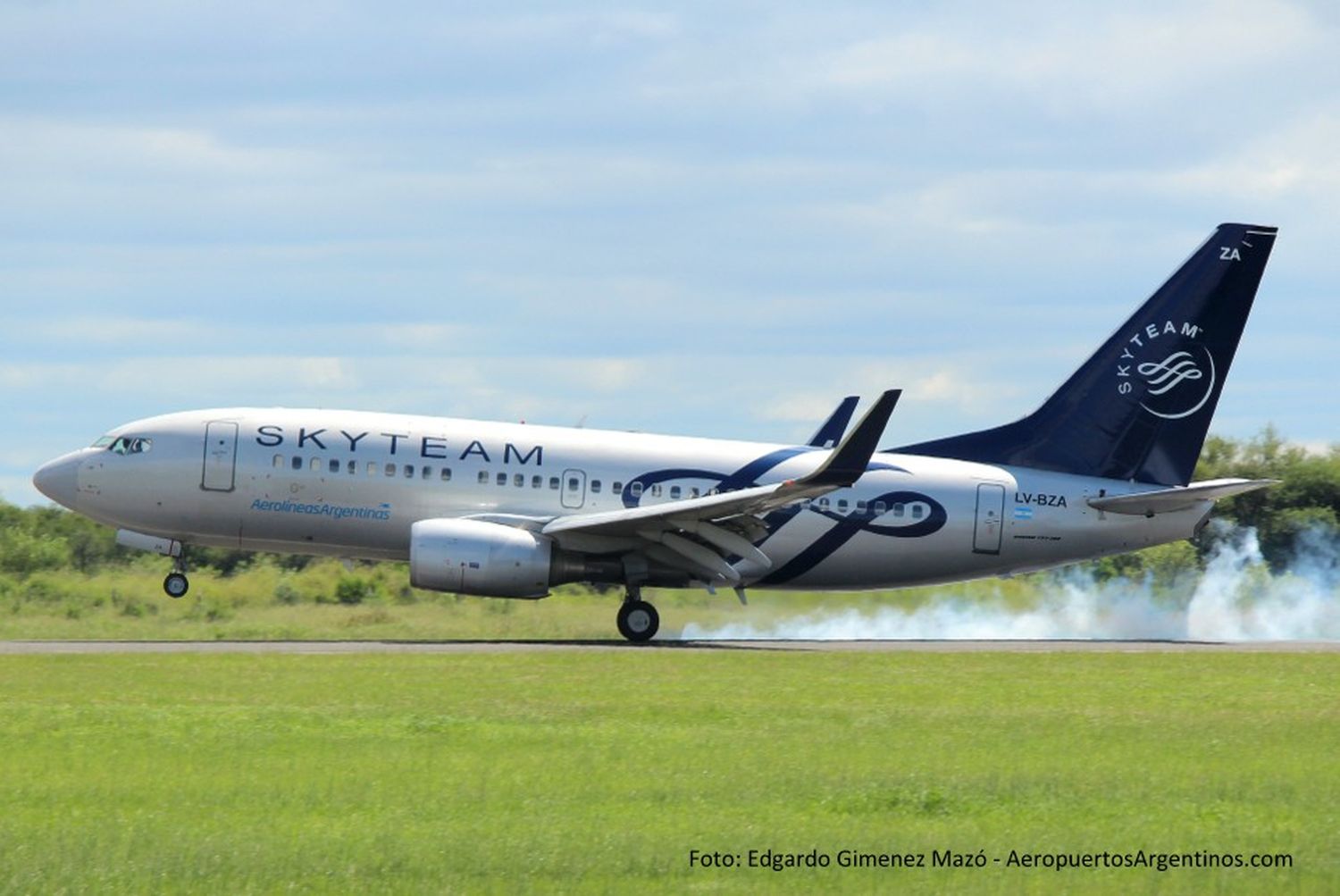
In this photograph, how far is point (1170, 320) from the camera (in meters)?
34.5

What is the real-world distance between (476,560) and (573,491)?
298cm

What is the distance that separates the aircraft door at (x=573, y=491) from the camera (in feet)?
105

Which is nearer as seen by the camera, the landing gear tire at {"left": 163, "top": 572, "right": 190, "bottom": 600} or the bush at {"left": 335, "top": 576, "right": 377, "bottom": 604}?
the landing gear tire at {"left": 163, "top": 572, "right": 190, "bottom": 600}

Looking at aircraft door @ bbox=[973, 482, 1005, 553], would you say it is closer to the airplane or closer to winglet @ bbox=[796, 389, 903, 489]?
the airplane

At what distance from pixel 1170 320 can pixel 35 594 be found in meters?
24.8

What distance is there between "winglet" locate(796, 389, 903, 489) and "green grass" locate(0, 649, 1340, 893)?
4.87 meters

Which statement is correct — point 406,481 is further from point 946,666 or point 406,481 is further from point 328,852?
point 328,852

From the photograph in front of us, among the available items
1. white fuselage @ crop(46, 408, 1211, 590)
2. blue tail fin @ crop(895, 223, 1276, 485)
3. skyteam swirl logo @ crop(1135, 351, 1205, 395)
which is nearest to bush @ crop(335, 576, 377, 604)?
white fuselage @ crop(46, 408, 1211, 590)

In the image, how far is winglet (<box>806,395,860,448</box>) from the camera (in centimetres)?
3516

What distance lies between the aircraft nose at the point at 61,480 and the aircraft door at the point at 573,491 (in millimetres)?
8798

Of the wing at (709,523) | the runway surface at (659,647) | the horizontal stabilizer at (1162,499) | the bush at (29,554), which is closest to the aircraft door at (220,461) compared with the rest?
the runway surface at (659,647)

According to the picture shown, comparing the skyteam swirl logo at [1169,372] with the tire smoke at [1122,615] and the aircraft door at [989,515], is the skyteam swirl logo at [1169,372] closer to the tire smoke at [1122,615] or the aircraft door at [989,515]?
the aircraft door at [989,515]

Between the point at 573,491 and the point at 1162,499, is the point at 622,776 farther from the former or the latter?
the point at 1162,499

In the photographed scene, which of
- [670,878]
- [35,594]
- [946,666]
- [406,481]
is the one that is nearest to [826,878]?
[670,878]
